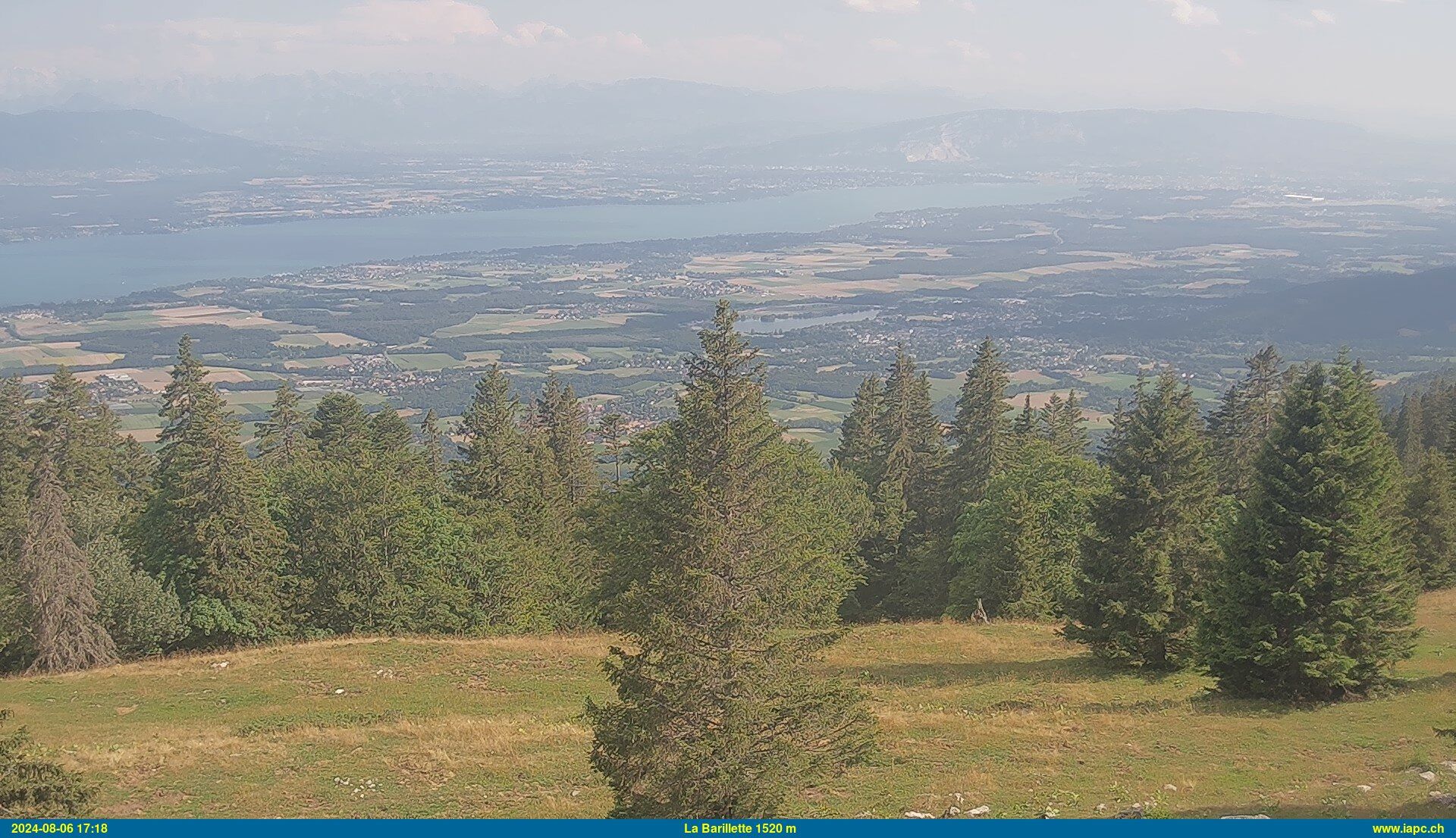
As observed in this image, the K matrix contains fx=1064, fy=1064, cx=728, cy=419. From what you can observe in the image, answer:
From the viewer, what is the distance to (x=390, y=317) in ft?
614

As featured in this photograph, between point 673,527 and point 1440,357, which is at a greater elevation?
point 673,527

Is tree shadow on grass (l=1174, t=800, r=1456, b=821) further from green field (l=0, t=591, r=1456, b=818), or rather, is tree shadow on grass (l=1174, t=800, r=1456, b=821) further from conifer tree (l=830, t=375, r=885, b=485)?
conifer tree (l=830, t=375, r=885, b=485)

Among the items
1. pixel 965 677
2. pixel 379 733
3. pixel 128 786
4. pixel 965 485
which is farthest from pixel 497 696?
pixel 965 485

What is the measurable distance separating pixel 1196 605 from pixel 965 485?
2972cm

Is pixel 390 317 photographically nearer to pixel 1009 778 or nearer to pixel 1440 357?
pixel 1440 357

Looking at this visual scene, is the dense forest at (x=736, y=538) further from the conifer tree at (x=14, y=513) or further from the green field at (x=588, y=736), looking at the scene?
the green field at (x=588, y=736)

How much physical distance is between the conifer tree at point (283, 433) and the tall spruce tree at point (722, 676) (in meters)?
44.3

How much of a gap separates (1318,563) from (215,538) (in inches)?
1300

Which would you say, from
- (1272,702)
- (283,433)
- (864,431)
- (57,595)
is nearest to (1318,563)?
(1272,702)

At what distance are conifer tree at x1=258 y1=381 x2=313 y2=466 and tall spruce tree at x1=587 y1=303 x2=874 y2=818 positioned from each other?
1744 inches

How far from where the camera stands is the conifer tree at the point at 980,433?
2183 inches

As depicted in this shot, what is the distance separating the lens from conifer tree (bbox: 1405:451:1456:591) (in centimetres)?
4238

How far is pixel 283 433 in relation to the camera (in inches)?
2249

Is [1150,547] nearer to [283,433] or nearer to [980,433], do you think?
[980,433]
